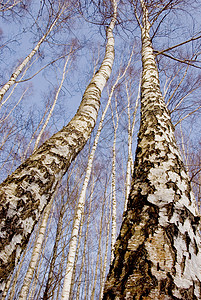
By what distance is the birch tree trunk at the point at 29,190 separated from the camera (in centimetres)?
93

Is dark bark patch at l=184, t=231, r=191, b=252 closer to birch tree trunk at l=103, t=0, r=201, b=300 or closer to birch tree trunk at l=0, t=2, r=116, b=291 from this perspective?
birch tree trunk at l=103, t=0, r=201, b=300

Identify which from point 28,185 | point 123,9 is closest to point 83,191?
point 28,185

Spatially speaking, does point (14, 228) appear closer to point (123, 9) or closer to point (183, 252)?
point (183, 252)

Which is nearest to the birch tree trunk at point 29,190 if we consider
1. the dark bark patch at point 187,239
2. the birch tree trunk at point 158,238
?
Result: the birch tree trunk at point 158,238

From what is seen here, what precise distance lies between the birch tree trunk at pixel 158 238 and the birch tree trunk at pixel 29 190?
0.52 metres

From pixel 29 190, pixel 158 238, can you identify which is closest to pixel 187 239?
pixel 158 238

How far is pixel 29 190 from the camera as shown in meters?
1.10

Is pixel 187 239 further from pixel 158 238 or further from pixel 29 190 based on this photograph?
pixel 29 190

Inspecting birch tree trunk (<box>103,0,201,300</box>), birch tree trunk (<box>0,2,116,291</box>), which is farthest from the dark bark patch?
birch tree trunk (<box>0,2,116,291</box>)

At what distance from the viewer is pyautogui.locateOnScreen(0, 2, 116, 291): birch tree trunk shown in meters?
0.93

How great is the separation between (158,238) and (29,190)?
2.52 ft

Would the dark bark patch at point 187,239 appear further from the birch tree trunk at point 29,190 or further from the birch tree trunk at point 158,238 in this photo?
the birch tree trunk at point 29,190

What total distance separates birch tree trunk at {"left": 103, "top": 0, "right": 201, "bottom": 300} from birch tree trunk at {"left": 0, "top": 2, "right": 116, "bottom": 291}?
1.70 ft

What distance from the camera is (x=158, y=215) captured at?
88cm
